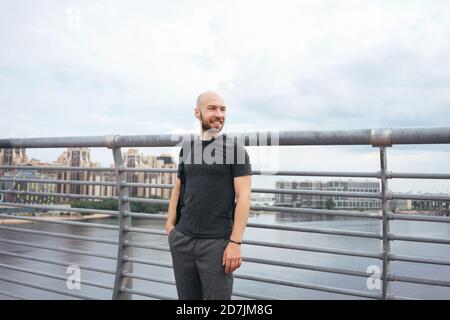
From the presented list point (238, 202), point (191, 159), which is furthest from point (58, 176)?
point (238, 202)

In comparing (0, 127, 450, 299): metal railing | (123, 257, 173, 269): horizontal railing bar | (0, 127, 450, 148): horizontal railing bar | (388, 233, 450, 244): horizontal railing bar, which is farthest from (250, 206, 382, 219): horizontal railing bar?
(123, 257, 173, 269): horizontal railing bar

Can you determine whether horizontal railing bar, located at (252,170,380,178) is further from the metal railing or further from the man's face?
the man's face

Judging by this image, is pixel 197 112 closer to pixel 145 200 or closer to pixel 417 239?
pixel 145 200

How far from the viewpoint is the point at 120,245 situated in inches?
122

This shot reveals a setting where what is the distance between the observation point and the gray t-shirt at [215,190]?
1989 mm

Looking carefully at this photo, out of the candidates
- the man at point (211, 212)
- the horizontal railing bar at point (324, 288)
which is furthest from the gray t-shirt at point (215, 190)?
the horizontal railing bar at point (324, 288)

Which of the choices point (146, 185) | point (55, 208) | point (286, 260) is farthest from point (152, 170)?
point (286, 260)

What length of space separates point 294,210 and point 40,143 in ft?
6.81

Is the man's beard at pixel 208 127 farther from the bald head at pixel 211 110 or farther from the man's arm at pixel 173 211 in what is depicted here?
the man's arm at pixel 173 211

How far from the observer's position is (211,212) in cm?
199

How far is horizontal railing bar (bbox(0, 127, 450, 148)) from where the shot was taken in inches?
83.1

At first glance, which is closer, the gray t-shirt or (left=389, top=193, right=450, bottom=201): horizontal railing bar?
the gray t-shirt

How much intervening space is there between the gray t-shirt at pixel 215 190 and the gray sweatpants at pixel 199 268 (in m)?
0.04
